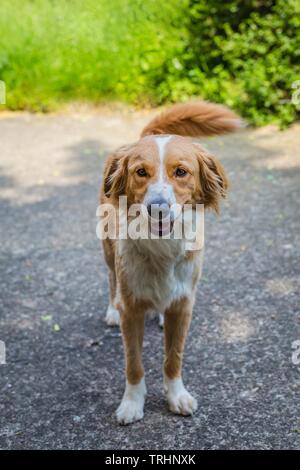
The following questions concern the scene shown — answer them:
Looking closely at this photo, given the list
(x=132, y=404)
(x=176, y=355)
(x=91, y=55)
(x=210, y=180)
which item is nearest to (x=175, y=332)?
(x=176, y=355)

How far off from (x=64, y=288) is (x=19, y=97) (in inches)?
177

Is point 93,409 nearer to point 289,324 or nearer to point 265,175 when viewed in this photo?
point 289,324

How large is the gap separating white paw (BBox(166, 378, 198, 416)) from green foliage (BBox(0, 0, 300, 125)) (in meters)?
4.49

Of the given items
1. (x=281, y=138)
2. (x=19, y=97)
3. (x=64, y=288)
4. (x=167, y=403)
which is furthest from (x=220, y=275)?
(x=19, y=97)

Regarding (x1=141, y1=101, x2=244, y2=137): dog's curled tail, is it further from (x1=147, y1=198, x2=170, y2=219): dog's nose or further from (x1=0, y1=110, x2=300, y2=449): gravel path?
(x1=0, y1=110, x2=300, y2=449): gravel path

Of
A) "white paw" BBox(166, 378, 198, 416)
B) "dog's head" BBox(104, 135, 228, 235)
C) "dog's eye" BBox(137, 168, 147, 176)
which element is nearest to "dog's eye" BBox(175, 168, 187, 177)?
"dog's head" BBox(104, 135, 228, 235)

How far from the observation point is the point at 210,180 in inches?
108

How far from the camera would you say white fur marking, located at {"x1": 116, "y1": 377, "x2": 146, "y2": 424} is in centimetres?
287

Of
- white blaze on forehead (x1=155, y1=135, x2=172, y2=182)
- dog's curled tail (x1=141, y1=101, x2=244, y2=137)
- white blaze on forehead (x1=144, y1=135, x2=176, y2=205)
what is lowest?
white blaze on forehead (x1=144, y1=135, x2=176, y2=205)

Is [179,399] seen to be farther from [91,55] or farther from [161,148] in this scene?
[91,55]

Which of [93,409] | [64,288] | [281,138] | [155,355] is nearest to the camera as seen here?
[93,409]

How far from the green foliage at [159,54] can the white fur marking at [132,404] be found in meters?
4.56

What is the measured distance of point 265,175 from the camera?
19.2 ft

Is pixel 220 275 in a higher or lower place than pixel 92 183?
lower
